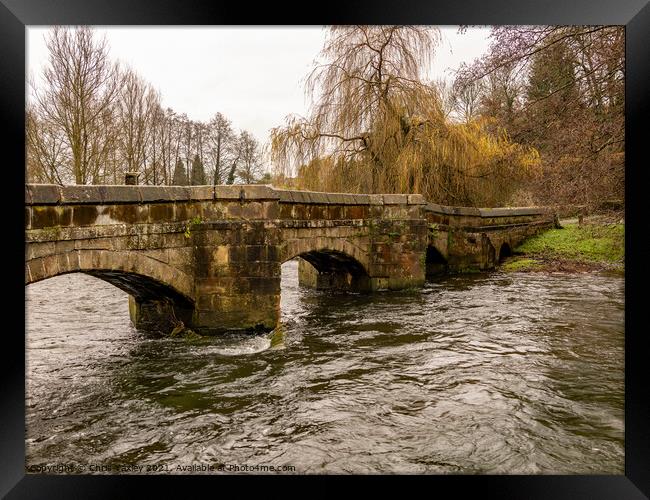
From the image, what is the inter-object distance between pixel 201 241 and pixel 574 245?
A: 44.5ft

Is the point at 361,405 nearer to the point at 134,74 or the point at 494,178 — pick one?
the point at 494,178

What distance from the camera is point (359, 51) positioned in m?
13.1

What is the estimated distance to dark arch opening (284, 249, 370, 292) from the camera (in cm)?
1093

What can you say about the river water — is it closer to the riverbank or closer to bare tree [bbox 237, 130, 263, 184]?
the riverbank

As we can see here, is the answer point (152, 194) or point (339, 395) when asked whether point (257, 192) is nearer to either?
point (152, 194)

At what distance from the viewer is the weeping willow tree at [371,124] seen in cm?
1294

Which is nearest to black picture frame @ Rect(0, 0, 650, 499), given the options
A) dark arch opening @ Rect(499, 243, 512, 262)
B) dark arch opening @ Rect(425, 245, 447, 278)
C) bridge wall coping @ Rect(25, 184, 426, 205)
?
bridge wall coping @ Rect(25, 184, 426, 205)

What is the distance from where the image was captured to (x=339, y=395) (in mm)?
4715

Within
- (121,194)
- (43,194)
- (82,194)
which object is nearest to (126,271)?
(121,194)

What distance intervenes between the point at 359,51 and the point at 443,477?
1251 cm

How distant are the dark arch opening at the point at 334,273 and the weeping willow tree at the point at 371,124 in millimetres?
2327

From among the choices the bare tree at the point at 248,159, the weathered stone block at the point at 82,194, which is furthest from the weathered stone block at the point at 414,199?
the weathered stone block at the point at 82,194

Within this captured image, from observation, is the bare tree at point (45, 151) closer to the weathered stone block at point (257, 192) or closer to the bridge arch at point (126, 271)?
the bridge arch at point (126, 271)
